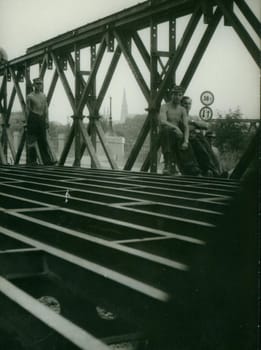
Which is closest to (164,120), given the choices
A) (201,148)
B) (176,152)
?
(176,152)

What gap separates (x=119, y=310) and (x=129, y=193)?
111 inches

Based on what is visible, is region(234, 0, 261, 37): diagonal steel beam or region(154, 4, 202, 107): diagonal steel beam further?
region(154, 4, 202, 107): diagonal steel beam

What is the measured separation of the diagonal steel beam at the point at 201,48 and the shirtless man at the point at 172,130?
0.70 ft

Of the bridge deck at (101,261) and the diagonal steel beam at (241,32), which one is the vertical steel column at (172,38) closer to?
the diagonal steel beam at (241,32)

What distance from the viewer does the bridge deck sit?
6.07 ft

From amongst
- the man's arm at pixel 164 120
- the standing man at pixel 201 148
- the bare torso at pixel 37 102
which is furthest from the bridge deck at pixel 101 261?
the bare torso at pixel 37 102

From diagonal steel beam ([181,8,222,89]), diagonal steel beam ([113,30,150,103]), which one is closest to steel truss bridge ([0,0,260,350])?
diagonal steel beam ([181,8,222,89])

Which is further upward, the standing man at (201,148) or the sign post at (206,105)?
the sign post at (206,105)

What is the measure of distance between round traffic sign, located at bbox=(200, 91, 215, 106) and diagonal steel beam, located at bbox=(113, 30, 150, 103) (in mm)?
5096

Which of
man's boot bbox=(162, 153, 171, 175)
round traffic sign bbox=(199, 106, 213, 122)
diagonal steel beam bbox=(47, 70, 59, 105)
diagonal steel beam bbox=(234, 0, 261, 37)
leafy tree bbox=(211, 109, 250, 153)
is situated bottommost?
man's boot bbox=(162, 153, 171, 175)

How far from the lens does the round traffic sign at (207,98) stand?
13.5 metres

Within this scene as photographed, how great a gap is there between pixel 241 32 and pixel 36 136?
620 cm

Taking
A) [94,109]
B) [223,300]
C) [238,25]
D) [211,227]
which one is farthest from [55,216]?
[94,109]

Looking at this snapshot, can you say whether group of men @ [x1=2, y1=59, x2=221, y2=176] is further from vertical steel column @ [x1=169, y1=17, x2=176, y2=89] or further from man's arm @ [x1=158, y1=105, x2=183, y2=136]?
vertical steel column @ [x1=169, y1=17, x2=176, y2=89]
